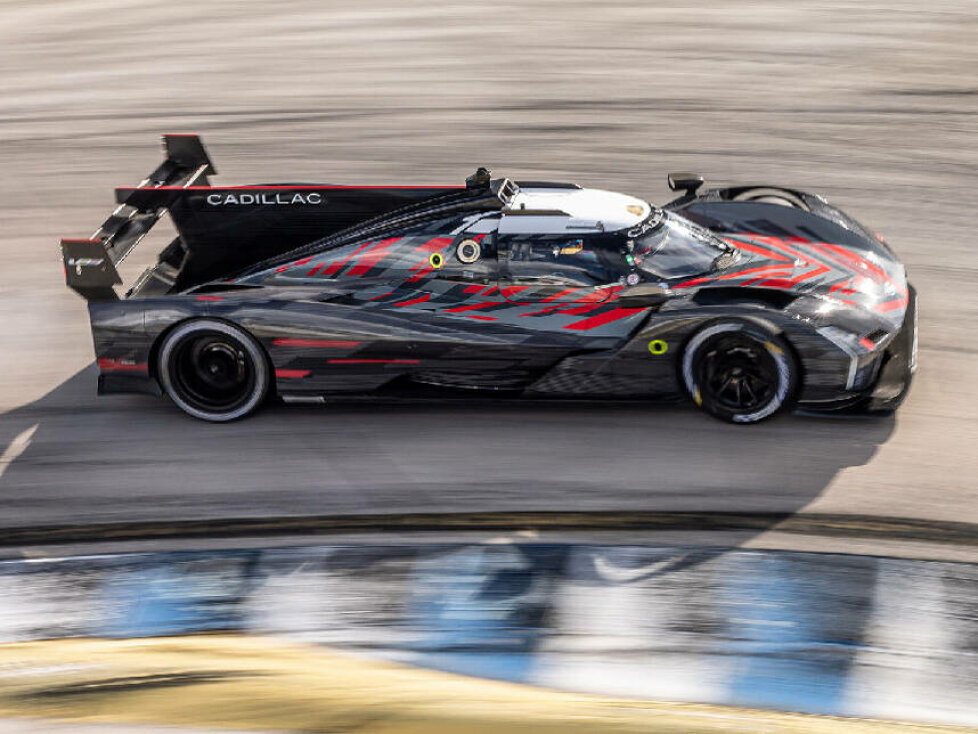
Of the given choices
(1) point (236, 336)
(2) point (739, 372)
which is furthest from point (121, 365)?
(2) point (739, 372)

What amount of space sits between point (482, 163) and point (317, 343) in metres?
5.26

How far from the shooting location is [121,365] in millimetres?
7926

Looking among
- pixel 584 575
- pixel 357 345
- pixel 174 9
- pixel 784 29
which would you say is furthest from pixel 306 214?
pixel 174 9

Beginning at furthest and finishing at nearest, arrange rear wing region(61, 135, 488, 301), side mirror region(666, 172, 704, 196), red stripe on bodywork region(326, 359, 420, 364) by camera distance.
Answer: side mirror region(666, 172, 704, 196) → rear wing region(61, 135, 488, 301) → red stripe on bodywork region(326, 359, 420, 364)

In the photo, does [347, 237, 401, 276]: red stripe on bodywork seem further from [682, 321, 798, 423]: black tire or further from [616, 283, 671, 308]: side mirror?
[682, 321, 798, 423]: black tire

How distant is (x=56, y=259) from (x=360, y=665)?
6571 mm

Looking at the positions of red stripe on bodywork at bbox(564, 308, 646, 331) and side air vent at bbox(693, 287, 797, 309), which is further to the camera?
red stripe on bodywork at bbox(564, 308, 646, 331)

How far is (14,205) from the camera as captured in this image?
40.0 feet

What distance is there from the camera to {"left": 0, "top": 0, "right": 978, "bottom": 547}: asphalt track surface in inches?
285

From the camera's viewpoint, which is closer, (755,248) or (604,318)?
(604,318)

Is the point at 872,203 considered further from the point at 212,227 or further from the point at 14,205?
the point at 14,205

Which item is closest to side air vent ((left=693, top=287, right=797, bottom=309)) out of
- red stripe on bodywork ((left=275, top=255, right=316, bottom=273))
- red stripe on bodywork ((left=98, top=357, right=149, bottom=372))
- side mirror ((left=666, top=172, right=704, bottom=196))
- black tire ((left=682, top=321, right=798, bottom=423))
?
black tire ((left=682, top=321, right=798, bottom=423))

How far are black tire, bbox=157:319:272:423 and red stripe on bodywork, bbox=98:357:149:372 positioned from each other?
0.34ft

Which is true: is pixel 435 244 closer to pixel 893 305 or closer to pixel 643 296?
pixel 643 296
